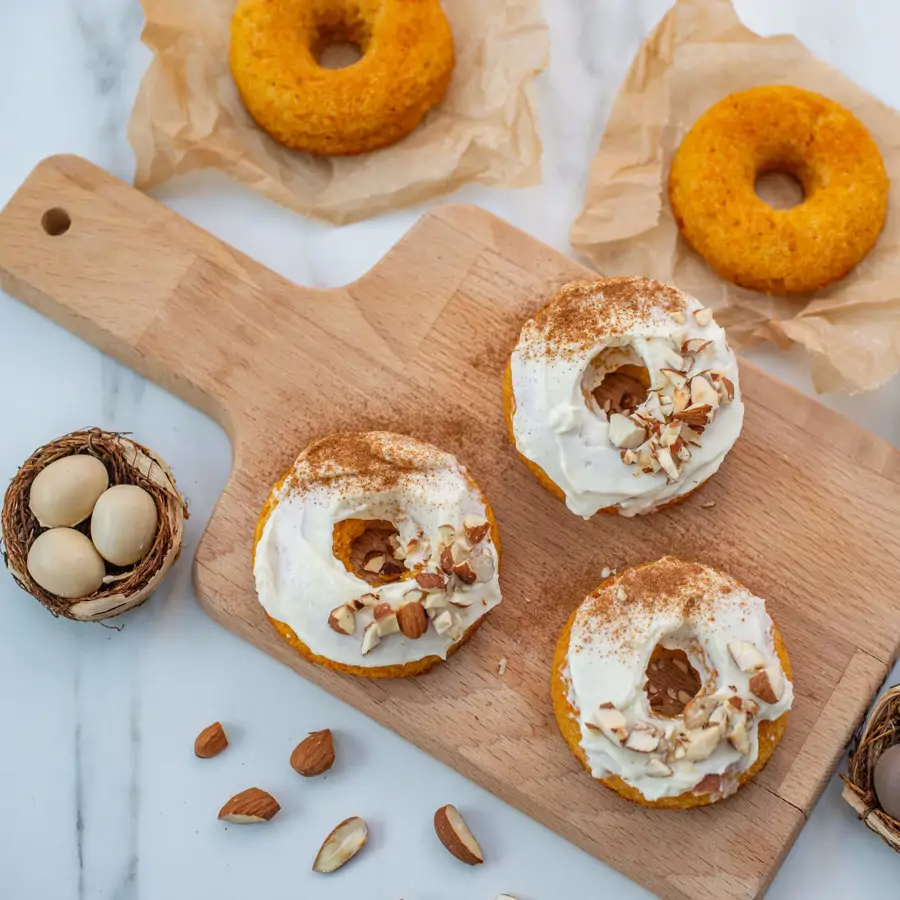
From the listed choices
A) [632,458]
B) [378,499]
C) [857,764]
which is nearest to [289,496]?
[378,499]

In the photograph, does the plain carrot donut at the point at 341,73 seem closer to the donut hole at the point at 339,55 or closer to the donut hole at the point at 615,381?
the donut hole at the point at 339,55

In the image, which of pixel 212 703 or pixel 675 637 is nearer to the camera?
pixel 675 637

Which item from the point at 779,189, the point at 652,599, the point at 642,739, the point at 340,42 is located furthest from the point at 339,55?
the point at 642,739

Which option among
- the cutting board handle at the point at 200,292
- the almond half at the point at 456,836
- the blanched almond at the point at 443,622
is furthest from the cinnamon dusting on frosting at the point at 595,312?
the almond half at the point at 456,836

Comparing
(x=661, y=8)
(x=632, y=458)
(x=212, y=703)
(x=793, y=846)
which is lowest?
(x=793, y=846)

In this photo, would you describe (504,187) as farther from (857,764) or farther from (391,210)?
(857,764)

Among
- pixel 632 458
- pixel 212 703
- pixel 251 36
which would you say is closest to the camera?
pixel 632 458

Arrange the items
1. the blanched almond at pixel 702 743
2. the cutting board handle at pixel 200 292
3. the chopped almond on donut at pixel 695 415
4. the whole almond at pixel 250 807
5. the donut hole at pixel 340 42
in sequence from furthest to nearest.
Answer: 1. the donut hole at pixel 340 42
2. the cutting board handle at pixel 200 292
3. the whole almond at pixel 250 807
4. the chopped almond on donut at pixel 695 415
5. the blanched almond at pixel 702 743
